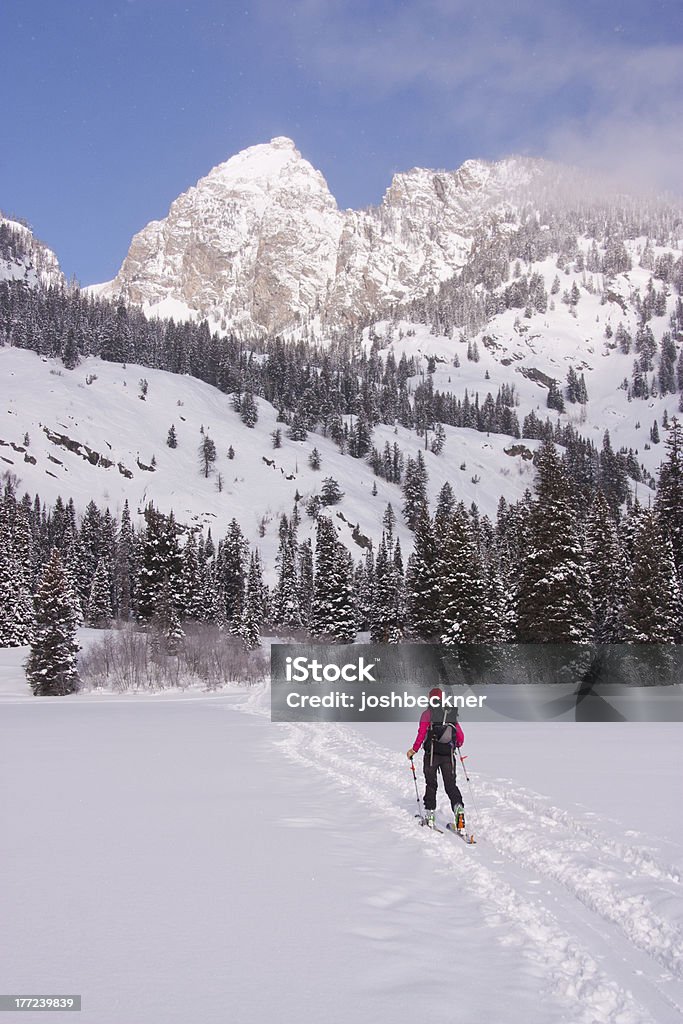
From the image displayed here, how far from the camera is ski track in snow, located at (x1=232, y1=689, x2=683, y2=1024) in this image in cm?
522

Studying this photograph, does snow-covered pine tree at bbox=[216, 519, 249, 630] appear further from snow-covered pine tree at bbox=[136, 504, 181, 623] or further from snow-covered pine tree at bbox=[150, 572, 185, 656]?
snow-covered pine tree at bbox=[150, 572, 185, 656]

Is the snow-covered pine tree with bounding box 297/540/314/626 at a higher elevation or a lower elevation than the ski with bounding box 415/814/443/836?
higher

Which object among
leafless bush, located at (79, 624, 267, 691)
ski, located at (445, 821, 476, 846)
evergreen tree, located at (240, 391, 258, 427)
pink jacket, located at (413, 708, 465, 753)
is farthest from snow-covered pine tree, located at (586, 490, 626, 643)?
evergreen tree, located at (240, 391, 258, 427)

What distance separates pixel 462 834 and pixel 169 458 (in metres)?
121

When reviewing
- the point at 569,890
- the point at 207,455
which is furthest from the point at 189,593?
the point at 207,455

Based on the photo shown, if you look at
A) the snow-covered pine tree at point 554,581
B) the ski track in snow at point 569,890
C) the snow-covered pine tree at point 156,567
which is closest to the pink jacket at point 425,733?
the ski track in snow at point 569,890

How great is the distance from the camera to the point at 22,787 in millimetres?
12352

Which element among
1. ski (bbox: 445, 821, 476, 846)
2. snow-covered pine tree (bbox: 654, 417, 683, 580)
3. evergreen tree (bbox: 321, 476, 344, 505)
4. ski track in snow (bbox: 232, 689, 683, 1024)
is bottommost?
ski (bbox: 445, 821, 476, 846)

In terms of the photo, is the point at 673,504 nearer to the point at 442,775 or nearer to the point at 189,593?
the point at 442,775

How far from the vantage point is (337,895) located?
22.8 feet

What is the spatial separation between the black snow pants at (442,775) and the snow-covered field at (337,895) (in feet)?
1.60

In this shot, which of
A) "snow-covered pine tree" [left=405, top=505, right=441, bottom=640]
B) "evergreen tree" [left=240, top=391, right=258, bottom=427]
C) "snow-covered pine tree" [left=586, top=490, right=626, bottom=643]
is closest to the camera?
"snow-covered pine tree" [left=586, top=490, right=626, bottom=643]

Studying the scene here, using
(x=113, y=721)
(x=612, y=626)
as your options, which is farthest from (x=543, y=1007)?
(x=612, y=626)

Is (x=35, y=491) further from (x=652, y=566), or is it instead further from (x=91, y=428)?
(x=652, y=566)
